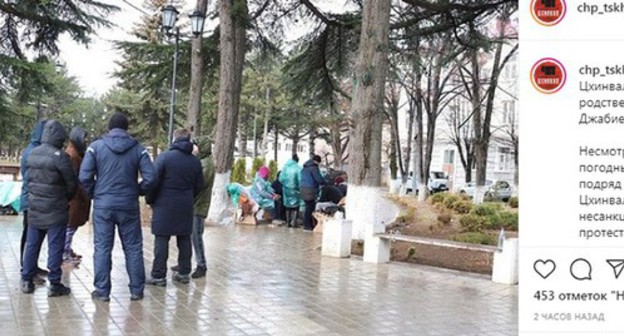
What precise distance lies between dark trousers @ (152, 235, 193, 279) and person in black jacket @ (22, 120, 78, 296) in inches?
40.6

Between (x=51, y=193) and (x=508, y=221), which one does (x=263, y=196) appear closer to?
(x=508, y=221)

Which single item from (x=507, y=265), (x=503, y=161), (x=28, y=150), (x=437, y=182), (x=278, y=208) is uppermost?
(x=503, y=161)

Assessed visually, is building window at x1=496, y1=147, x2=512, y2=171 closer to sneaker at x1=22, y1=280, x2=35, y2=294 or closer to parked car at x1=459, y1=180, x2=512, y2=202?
parked car at x1=459, y1=180, x2=512, y2=202

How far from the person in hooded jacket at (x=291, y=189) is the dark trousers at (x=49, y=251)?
8.65m

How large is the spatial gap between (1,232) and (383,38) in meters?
7.52

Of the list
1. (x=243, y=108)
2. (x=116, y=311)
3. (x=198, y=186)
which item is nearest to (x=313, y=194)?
(x=198, y=186)

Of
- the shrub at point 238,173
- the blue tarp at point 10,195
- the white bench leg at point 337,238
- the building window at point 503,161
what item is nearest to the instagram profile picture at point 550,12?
the white bench leg at point 337,238

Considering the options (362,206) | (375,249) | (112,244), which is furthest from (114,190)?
(362,206)

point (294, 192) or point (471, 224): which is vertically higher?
point (294, 192)

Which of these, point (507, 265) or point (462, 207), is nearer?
point (507, 265)

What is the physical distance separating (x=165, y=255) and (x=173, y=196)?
71cm

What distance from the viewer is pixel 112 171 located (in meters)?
6.42

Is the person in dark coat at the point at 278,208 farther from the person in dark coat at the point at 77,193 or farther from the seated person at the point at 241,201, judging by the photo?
the person in dark coat at the point at 77,193

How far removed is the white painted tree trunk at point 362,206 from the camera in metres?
11.0
